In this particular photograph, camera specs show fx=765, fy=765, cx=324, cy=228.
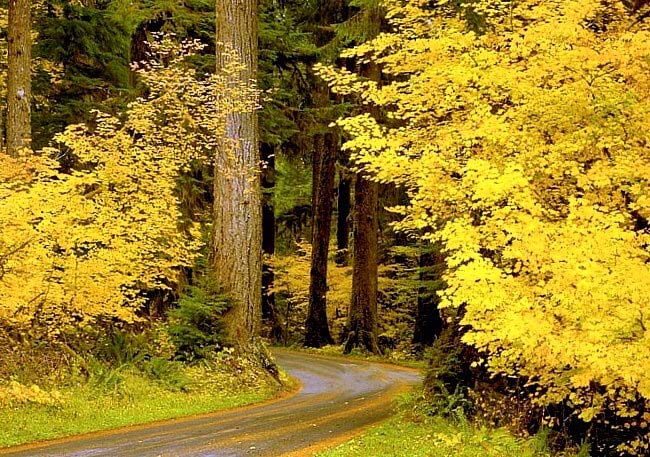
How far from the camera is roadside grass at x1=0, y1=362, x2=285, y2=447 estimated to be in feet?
31.3

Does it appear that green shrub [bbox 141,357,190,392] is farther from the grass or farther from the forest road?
the grass

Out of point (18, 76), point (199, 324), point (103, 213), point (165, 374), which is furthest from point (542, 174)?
point (18, 76)

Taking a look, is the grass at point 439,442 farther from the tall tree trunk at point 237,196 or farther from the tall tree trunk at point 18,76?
the tall tree trunk at point 18,76

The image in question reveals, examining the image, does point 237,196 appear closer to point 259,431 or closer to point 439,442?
point 259,431

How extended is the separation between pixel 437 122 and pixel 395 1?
1550 millimetres

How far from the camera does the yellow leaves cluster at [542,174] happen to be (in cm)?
542

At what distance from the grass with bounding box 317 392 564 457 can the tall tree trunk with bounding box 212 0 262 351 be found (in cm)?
506

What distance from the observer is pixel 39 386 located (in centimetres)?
1073

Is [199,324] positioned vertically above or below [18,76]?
below

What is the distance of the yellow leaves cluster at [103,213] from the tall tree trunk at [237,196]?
0.45 meters

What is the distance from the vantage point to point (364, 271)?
21.5 meters

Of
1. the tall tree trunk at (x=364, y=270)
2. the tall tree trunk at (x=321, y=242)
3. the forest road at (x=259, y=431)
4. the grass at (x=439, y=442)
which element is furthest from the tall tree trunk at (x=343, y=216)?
the grass at (x=439, y=442)

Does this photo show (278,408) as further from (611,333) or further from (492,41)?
(611,333)

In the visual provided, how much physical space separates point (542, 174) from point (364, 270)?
14.9m
